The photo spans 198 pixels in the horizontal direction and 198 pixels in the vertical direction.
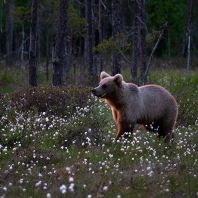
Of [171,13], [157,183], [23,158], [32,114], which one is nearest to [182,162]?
[157,183]

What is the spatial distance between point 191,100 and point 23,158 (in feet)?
24.6

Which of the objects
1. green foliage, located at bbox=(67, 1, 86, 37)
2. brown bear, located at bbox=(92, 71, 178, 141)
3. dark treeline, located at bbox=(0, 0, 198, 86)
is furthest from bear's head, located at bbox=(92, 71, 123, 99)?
green foliage, located at bbox=(67, 1, 86, 37)

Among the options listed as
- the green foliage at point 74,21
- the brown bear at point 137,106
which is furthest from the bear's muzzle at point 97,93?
the green foliage at point 74,21

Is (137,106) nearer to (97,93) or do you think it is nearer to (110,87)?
(110,87)

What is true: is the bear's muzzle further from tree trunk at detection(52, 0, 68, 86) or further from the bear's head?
tree trunk at detection(52, 0, 68, 86)

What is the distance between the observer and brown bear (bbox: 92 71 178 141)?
9.38 meters

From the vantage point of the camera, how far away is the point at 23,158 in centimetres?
739

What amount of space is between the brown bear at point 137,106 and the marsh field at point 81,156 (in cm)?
35

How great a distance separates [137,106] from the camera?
9492 mm

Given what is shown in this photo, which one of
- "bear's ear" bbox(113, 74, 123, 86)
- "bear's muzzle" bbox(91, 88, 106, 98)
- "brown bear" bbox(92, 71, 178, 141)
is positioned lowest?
"brown bear" bbox(92, 71, 178, 141)

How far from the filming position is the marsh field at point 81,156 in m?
6.21

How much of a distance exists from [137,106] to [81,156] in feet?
7.48

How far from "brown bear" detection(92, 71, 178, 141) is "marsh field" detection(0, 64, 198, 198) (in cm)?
35

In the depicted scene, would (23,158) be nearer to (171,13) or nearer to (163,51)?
(171,13)
